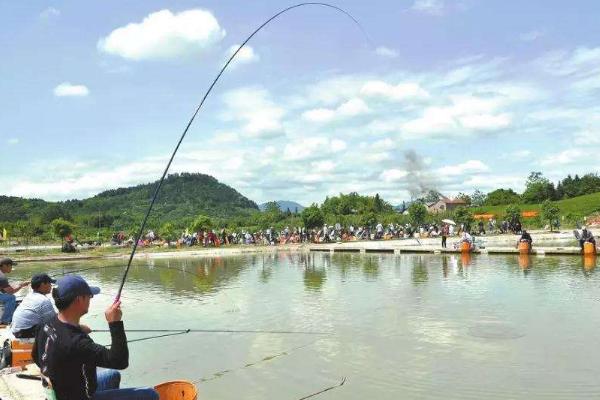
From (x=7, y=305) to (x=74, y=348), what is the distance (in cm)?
805

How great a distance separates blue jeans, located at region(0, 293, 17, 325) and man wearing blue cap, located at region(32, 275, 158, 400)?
749 centimetres

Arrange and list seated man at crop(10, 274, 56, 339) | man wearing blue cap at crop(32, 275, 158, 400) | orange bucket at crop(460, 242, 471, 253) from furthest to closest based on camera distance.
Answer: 1. orange bucket at crop(460, 242, 471, 253)
2. seated man at crop(10, 274, 56, 339)
3. man wearing blue cap at crop(32, 275, 158, 400)

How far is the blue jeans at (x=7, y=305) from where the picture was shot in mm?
11312

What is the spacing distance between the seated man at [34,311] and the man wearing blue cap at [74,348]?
161 inches

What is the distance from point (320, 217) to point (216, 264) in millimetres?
Result: 22775

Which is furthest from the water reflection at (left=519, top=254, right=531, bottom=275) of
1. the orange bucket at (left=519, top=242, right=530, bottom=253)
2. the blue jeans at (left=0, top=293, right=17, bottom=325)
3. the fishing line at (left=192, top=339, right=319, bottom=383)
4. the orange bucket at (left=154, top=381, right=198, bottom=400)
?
the orange bucket at (left=154, top=381, right=198, bottom=400)

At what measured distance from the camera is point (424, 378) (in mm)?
9047

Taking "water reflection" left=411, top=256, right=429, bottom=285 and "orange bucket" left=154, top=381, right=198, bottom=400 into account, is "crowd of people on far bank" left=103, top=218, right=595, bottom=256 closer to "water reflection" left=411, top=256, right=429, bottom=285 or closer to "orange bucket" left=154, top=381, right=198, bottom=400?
"water reflection" left=411, top=256, right=429, bottom=285

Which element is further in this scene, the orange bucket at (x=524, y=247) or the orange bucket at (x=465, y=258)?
the orange bucket at (x=524, y=247)

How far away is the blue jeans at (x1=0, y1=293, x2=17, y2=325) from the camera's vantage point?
11.3 metres

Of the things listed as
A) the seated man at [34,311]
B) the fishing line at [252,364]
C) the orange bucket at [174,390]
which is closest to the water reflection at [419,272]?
the fishing line at [252,364]

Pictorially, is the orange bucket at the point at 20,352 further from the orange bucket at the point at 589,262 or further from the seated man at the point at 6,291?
the orange bucket at the point at 589,262

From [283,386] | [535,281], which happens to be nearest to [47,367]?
[283,386]

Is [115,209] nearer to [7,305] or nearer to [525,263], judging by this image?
[525,263]
